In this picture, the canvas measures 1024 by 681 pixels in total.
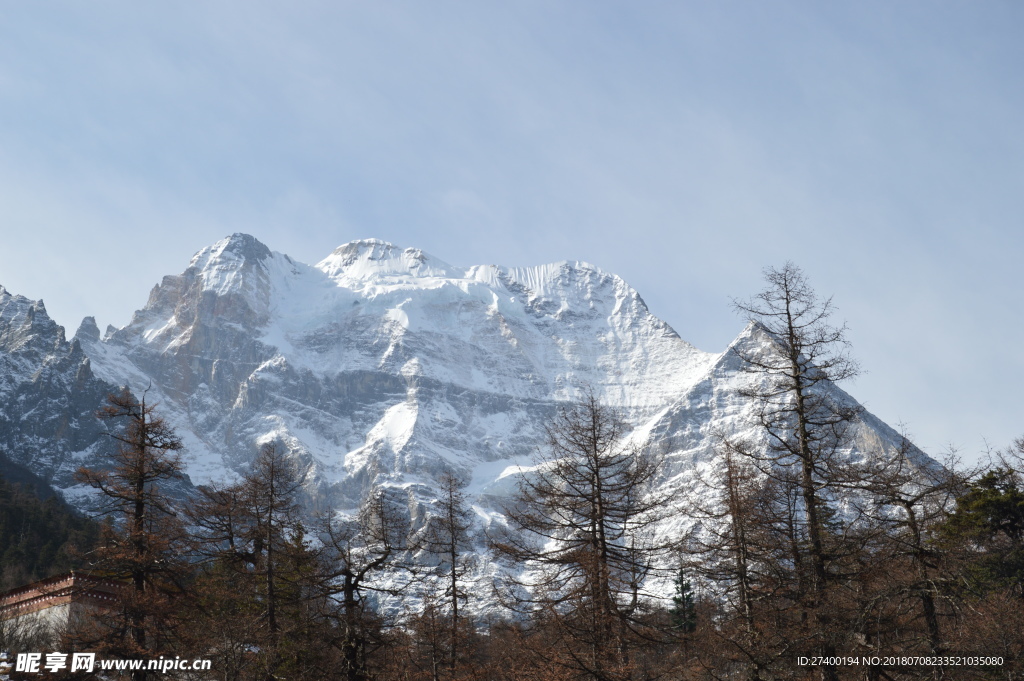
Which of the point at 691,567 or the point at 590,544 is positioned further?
the point at 590,544

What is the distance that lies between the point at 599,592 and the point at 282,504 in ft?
54.8

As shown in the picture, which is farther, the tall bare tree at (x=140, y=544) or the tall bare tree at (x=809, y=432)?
the tall bare tree at (x=140, y=544)

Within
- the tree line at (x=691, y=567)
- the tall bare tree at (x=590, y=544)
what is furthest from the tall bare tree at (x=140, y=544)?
the tall bare tree at (x=590, y=544)

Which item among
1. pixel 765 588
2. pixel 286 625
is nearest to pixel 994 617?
pixel 765 588

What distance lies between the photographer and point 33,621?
33.6 m

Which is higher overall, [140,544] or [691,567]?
[140,544]

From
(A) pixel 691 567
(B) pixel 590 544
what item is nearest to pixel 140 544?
(B) pixel 590 544

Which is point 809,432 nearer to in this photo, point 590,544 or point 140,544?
point 590,544

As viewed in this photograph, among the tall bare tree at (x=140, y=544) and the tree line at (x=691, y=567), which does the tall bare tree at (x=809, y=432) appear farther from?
the tall bare tree at (x=140, y=544)

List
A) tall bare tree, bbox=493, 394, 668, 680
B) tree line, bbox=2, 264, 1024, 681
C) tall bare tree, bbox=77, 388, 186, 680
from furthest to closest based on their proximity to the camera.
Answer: tall bare tree, bbox=77, 388, 186, 680 < tall bare tree, bbox=493, 394, 668, 680 < tree line, bbox=2, 264, 1024, 681

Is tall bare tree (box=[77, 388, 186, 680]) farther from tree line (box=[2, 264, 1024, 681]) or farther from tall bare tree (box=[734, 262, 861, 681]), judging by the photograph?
tall bare tree (box=[734, 262, 861, 681])

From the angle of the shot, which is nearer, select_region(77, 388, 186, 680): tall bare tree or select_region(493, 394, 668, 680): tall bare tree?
select_region(493, 394, 668, 680): tall bare tree

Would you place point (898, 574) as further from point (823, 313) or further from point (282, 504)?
point (282, 504)

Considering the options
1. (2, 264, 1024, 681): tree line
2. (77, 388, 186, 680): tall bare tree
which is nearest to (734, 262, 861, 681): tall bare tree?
(2, 264, 1024, 681): tree line
